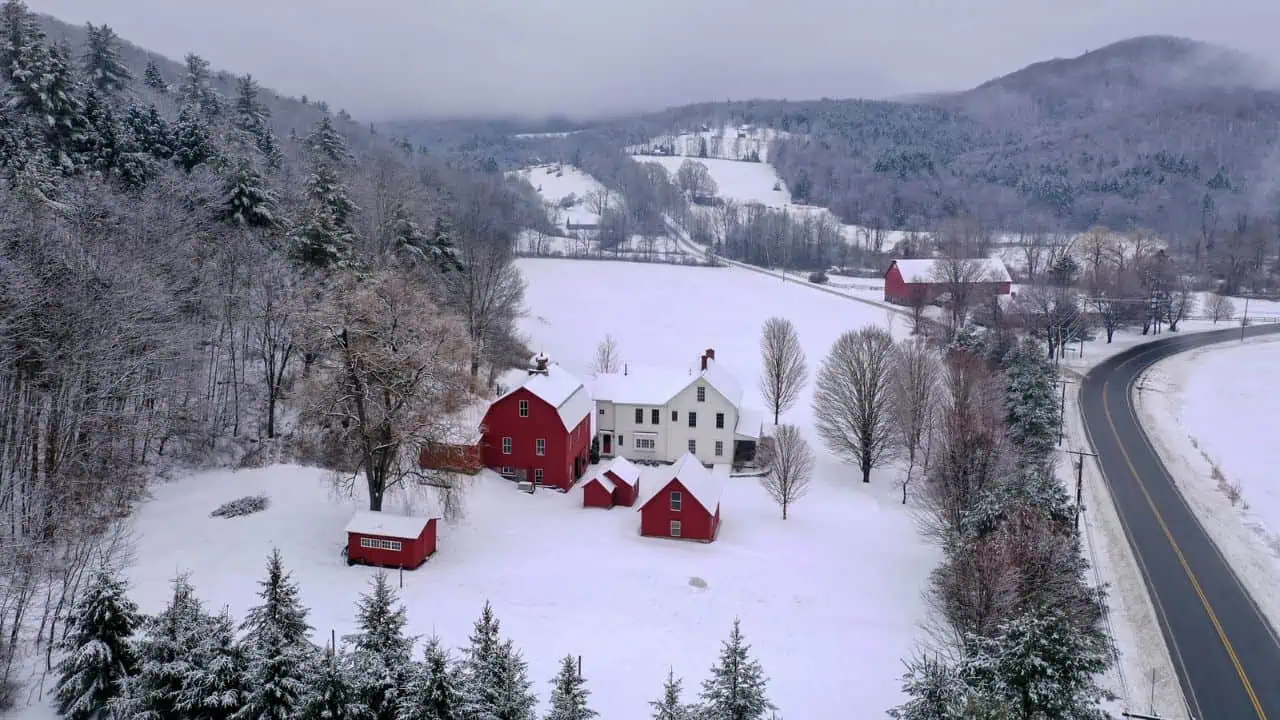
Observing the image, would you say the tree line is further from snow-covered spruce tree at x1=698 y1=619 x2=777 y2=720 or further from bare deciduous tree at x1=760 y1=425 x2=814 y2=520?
bare deciduous tree at x1=760 y1=425 x2=814 y2=520

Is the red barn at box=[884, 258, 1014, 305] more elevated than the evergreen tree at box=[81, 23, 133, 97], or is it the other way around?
the evergreen tree at box=[81, 23, 133, 97]

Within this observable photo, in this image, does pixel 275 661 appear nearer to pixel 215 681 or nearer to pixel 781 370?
pixel 215 681

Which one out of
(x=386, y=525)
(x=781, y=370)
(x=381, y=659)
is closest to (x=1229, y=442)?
(x=781, y=370)

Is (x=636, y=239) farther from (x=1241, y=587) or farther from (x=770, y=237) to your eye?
(x=1241, y=587)

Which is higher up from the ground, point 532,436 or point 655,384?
point 655,384

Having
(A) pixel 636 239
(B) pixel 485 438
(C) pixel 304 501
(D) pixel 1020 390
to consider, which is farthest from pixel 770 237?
(C) pixel 304 501

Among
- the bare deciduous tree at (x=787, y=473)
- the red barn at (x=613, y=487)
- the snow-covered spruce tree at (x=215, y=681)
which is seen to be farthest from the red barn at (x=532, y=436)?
the snow-covered spruce tree at (x=215, y=681)

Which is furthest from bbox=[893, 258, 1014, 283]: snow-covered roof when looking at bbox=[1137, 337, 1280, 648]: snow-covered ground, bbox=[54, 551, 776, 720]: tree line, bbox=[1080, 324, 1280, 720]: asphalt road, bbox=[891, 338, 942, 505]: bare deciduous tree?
bbox=[54, 551, 776, 720]: tree line
